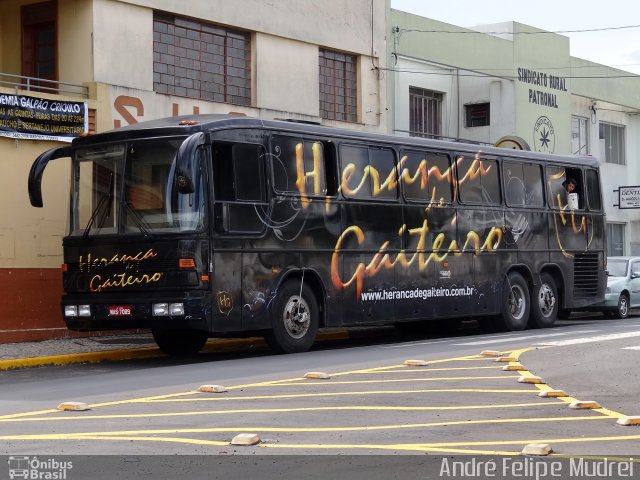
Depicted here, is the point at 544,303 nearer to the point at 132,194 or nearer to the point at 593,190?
the point at 593,190

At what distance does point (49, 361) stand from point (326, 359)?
4084 millimetres

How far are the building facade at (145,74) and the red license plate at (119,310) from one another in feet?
13.4

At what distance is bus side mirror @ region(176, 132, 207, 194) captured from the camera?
16.0 metres

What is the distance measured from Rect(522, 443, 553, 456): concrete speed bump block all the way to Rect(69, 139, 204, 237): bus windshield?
351 inches

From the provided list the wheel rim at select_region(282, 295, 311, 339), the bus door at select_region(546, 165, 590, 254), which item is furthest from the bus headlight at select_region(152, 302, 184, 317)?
the bus door at select_region(546, 165, 590, 254)

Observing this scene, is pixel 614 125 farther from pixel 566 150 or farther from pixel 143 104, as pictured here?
pixel 143 104

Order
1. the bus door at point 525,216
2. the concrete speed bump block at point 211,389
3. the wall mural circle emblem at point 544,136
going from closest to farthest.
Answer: the concrete speed bump block at point 211,389 → the bus door at point 525,216 → the wall mural circle emblem at point 544,136

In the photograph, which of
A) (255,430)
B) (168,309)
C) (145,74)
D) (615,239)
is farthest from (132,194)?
(615,239)

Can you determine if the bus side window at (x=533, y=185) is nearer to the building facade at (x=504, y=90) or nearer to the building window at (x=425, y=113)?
the building facade at (x=504, y=90)

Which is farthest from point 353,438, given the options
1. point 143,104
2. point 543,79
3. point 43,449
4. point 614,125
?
point 614,125

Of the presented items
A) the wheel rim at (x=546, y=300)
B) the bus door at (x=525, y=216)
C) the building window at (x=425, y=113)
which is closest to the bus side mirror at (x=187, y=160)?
the bus door at (x=525, y=216)

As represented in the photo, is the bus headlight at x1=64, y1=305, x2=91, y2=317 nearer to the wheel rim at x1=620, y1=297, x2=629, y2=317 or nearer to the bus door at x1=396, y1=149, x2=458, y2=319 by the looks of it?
the bus door at x1=396, y1=149, x2=458, y2=319

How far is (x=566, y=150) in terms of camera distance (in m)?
38.8

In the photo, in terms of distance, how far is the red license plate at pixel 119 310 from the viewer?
16.7 m
